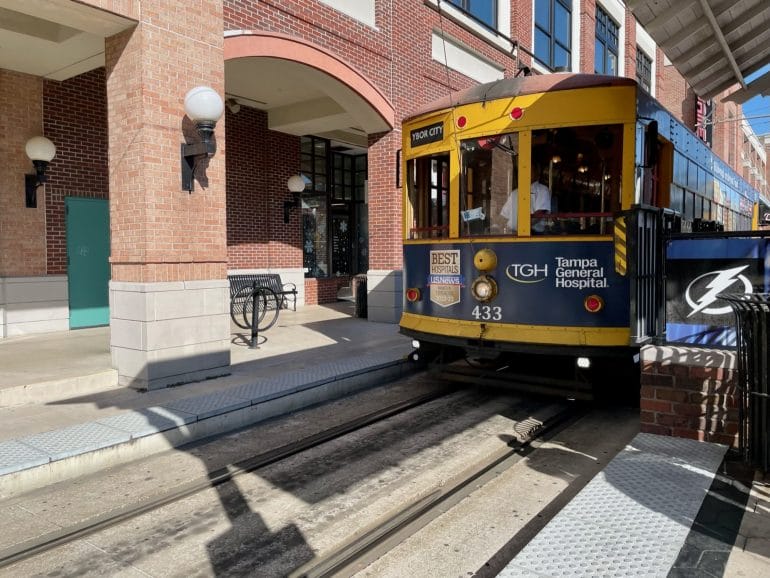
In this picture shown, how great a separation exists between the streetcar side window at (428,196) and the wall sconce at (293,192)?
7.57m

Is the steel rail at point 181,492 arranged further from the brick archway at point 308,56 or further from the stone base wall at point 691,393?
the brick archway at point 308,56

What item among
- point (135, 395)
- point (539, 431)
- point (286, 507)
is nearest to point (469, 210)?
point (539, 431)

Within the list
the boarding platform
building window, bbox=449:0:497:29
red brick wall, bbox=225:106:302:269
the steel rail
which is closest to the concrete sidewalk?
the boarding platform

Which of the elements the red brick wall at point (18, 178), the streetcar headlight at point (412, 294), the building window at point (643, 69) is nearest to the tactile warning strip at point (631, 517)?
the streetcar headlight at point (412, 294)

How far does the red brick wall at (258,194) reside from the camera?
13.5 metres

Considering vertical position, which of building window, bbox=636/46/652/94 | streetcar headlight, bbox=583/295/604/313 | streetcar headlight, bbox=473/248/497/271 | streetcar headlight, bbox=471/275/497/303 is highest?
building window, bbox=636/46/652/94

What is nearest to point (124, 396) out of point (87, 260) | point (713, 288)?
point (87, 260)

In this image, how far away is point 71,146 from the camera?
10.2m

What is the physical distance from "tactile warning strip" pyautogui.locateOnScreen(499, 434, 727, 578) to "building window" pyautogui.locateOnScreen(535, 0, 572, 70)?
1554cm

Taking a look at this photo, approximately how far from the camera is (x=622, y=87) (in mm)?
5750

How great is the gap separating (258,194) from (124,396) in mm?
8258

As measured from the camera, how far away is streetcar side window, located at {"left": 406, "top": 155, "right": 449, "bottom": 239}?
6.78m

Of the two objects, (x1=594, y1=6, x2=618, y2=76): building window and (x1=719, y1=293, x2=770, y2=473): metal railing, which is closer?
(x1=719, y1=293, x2=770, y2=473): metal railing

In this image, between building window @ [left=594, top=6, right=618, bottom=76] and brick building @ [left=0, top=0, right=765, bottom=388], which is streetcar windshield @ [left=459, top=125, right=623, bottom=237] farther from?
building window @ [left=594, top=6, right=618, bottom=76]
